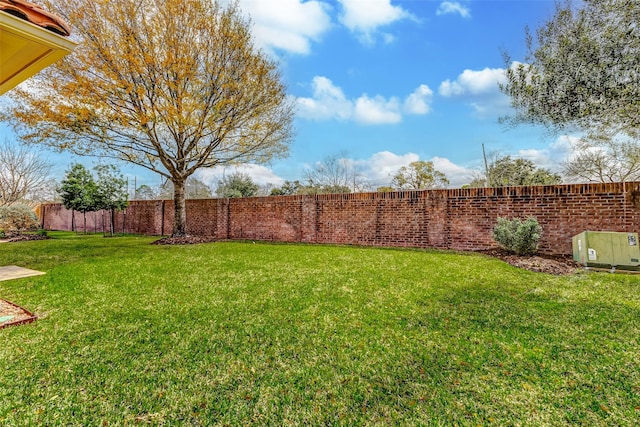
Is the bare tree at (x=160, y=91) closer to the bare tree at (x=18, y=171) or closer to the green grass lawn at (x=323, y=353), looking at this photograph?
the green grass lawn at (x=323, y=353)

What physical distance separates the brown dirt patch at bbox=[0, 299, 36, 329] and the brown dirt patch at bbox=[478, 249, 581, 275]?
7.47 meters

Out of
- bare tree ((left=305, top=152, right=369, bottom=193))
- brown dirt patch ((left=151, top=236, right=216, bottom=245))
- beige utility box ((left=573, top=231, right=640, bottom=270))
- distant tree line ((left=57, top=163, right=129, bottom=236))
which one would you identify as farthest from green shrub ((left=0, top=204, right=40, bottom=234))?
beige utility box ((left=573, top=231, right=640, bottom=270))

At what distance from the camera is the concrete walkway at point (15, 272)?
16.0 ft

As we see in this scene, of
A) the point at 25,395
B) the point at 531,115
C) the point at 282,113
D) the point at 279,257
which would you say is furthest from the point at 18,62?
the point at 531,115

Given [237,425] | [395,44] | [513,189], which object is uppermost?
[395,44]

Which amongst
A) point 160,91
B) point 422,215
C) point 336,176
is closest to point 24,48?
point 160,91

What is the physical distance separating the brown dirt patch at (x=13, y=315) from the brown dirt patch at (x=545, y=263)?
24.5 ft

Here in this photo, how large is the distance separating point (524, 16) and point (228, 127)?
9.45 metres

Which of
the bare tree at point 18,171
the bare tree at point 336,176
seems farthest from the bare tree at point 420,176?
the bare tree at point 18,171

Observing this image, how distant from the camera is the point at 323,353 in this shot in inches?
92.4

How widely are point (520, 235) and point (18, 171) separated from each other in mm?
24438

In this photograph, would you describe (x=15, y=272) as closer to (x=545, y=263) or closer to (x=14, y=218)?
(x=545, y=263)

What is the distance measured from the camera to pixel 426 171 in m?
24.9

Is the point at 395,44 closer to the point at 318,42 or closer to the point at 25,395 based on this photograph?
the point at 318,42
